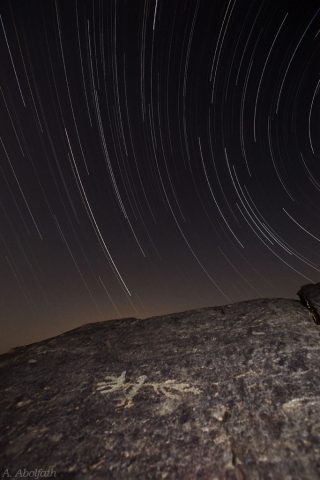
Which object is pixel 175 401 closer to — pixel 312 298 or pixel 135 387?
pixel 135 387

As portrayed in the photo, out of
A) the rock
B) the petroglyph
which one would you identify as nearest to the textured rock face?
the petroglyph

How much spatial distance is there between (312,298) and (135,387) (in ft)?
13.7

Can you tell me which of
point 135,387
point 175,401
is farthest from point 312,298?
point 135,387

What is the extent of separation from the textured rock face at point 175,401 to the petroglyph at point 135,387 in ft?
0.05

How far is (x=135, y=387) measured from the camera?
462cm

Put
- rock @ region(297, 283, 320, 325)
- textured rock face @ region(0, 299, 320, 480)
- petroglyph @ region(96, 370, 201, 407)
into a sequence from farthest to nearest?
1. rock @ region(297, 283, 320, 325)
2. petroglyph @ region(96, 370, 201, 407)
3. textured rock face @ region(0, 299, 320, 480)

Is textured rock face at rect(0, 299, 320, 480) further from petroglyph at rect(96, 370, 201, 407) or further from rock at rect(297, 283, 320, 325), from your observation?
rock at rect(297, 283, 320, 325)

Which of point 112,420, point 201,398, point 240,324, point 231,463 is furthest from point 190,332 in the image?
point 231,463

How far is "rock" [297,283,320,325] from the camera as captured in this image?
19.3 feet

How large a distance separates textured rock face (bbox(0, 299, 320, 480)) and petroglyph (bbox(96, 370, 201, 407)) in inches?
0.6

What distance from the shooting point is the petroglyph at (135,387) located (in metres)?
4.36

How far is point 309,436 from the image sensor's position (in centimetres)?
339

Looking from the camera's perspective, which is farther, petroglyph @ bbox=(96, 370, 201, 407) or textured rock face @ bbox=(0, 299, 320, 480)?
petroglyph @ bbox=(96, 370, 201, 407)

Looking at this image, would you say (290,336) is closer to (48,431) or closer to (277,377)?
(277,377)
